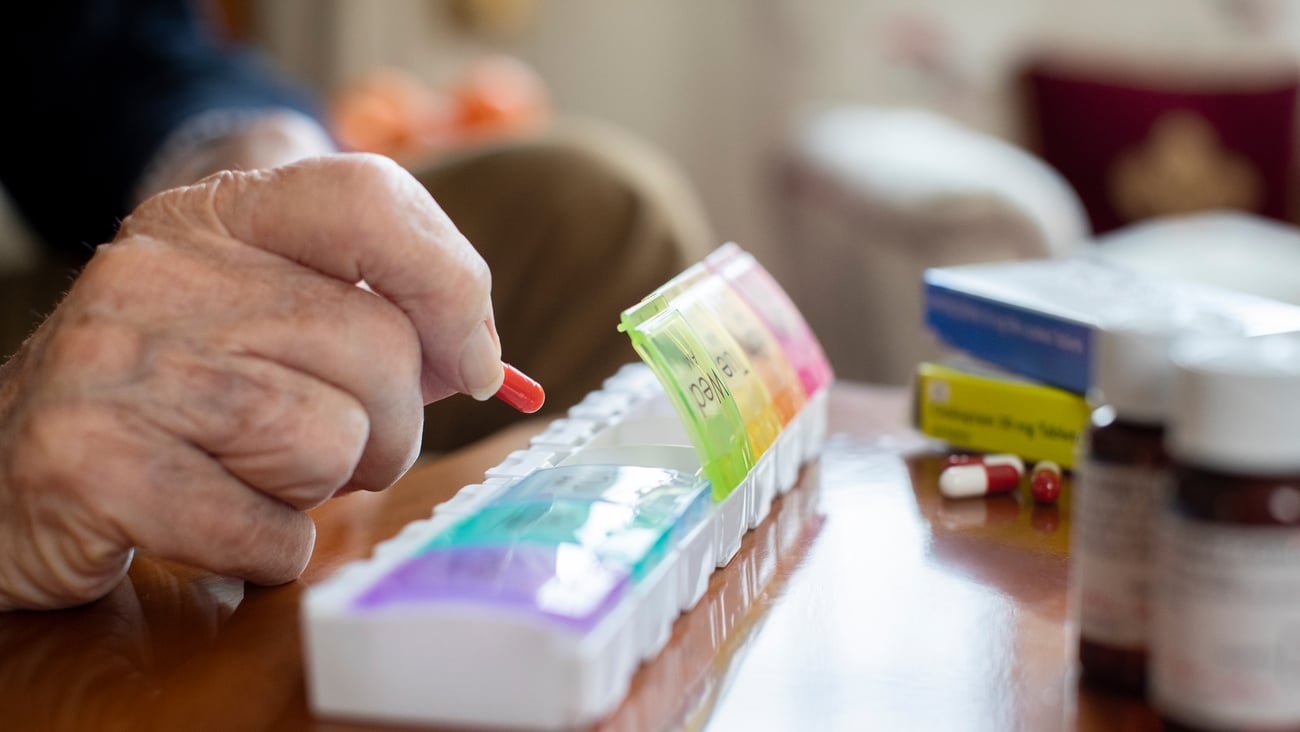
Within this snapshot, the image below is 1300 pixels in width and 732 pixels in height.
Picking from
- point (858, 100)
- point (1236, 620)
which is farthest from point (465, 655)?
point (858, 100)

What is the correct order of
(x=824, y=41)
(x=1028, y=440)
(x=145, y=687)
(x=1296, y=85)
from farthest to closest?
(x=824, y=41), (x=1296, y=85), (x=1028, y=440), (x=145, y=687)

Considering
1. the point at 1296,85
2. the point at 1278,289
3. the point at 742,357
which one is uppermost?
the point at 742,357

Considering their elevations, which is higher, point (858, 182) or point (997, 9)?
point (997, 9)

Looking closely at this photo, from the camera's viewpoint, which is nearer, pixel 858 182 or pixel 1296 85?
pixel 858 182

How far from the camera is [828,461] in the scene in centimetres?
78

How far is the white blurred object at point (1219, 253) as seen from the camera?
1748 millimetres

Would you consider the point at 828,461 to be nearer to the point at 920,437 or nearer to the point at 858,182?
the point at 920,437

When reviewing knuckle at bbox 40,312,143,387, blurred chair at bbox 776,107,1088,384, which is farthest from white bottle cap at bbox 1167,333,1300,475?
blurred chair at bbox 776,107,1088,384

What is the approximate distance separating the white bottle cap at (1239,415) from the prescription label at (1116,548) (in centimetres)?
3

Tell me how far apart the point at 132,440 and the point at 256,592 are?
11cm

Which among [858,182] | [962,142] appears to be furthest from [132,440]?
[962,142]

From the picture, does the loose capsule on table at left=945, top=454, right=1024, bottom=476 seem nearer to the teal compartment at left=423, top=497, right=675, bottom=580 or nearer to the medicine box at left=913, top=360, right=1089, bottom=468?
the medicine box at left=913, top=360, right=1089, bottom=468

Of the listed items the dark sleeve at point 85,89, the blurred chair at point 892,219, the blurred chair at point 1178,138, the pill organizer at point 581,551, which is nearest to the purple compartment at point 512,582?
the pill organizer at point 581,551

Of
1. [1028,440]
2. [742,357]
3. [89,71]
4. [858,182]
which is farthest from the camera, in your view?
[858,182]
